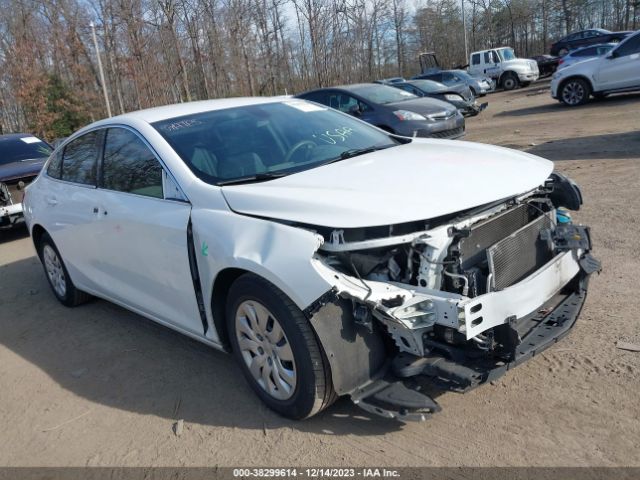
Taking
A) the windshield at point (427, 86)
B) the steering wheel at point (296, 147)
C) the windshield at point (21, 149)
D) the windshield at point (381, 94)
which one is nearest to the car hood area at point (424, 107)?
the windshield at point (381, 94)

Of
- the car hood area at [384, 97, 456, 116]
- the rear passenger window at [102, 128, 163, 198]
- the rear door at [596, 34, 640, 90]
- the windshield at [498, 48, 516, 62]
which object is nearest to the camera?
the rear passenger window at [102, 128, 163, 198]

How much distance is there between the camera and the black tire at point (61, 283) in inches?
215

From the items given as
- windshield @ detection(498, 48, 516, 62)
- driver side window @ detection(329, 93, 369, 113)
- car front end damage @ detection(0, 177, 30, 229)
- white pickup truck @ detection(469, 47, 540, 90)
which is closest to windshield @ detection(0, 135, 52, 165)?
car front end damage @ detection(0, 177, 30, 229)

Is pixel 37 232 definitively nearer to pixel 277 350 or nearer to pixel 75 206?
pixel 75 206

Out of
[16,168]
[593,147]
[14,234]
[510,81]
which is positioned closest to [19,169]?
[16,168]

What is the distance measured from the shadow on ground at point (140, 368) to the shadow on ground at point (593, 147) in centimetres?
730

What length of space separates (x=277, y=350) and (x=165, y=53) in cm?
3482

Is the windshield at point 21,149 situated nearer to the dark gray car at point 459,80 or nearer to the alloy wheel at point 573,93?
the alloy wheel at point 573,93

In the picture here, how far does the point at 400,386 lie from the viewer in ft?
9.59

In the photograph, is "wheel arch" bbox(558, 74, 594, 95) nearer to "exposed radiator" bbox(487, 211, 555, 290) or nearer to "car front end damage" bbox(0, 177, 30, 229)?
"car front end damage" bbox(0, 177, 30, 229)

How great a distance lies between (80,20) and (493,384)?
36.3 meters

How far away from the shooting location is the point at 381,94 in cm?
1242

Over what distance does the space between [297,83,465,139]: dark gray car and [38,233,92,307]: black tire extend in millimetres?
6949

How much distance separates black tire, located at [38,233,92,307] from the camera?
5465 millimetres
